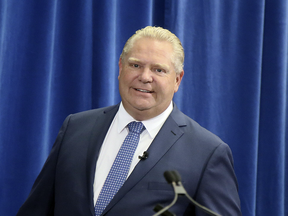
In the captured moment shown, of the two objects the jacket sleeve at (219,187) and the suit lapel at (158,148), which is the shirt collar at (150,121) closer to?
the suit lapel at (158,148)

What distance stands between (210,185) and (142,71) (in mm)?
533

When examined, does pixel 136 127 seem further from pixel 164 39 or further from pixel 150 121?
pixel 164 39

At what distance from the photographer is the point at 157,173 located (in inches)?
54.6

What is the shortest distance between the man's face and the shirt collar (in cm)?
2

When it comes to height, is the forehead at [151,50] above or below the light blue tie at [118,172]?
above

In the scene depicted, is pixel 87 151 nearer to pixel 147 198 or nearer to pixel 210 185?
pixel 147 198

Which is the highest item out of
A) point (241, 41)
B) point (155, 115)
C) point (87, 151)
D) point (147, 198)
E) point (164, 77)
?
point (241, 41)

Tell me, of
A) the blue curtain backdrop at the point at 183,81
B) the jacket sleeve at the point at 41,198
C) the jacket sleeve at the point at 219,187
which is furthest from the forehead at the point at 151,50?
the blue curtain backdrop at the point at 183,81

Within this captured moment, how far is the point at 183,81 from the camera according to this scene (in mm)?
2410

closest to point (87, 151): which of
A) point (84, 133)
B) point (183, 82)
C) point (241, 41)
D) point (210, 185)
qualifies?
point (84, 133)

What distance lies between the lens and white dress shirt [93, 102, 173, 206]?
1.46 metres

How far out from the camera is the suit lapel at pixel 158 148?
136cm

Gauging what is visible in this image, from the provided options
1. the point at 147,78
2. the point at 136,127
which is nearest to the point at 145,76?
the point at 147,78

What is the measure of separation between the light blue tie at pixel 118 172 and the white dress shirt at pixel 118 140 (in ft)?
0.07
